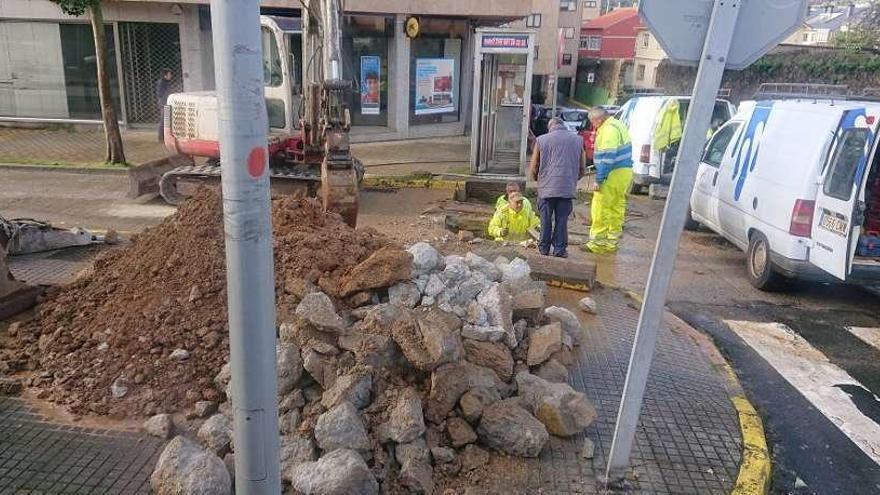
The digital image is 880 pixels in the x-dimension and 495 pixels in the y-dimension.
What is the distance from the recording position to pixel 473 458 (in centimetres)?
406

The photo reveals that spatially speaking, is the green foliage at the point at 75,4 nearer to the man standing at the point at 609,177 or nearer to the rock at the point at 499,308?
the man standing at the point at 609,177

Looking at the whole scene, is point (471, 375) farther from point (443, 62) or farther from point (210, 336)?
point (443, 62)

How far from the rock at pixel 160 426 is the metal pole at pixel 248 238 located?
1.39m

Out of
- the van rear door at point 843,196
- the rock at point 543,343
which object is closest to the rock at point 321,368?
the rock at point 543,343

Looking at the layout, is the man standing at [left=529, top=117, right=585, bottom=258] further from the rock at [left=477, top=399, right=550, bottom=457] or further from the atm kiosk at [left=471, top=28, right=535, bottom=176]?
the atm kiosk at [left=471, top=28, right=535, bottom=176]

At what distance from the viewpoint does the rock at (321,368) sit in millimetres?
4266

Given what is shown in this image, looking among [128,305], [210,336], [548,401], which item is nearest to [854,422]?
[548,401]

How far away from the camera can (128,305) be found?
5270 mm

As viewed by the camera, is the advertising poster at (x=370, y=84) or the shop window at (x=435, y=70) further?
the shop window at (x=435, y=70)

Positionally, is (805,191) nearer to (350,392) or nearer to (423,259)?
(423,259)

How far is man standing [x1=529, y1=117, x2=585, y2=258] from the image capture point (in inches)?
322

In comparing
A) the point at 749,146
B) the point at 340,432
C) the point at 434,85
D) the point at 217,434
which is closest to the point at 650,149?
the point at 749,146

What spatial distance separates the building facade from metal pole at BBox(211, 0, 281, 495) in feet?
50.1

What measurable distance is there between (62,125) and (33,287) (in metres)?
14.2
